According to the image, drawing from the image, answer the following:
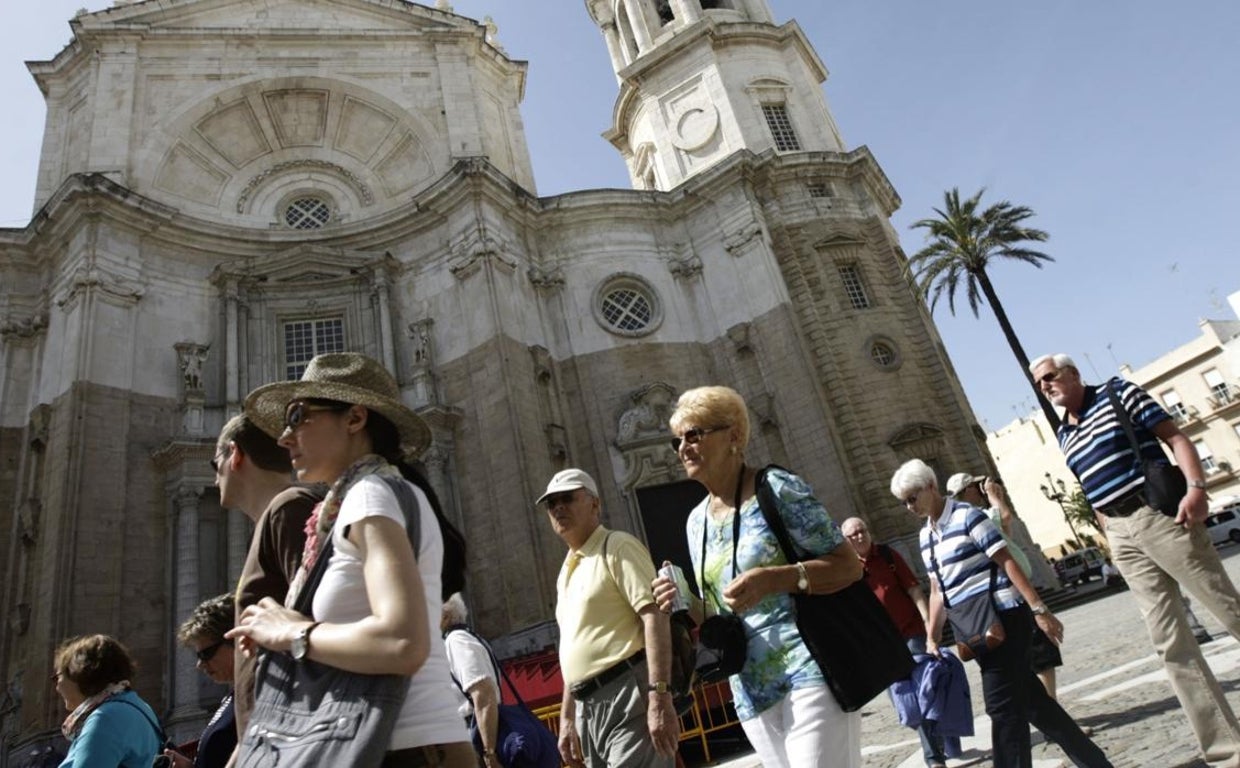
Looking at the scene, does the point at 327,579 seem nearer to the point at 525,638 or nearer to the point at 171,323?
the point at 525,638

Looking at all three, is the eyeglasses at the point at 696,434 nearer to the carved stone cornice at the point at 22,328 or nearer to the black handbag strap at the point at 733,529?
the black handbag strap at the point at 733,529

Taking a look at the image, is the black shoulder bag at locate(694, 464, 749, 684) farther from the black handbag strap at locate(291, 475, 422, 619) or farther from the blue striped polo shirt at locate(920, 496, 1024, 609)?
→ the blue striped polo shirt at locate(920, 496, 1024, 609)

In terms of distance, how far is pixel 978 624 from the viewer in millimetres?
3900

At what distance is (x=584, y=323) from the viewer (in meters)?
20.1

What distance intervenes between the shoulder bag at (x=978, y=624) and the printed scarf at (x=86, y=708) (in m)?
4.35

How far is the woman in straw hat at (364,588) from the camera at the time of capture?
5.71ft

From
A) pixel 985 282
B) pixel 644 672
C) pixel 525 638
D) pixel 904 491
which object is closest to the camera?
pixel 644 672

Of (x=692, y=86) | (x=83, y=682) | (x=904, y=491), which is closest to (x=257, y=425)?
(x=83, y=682)

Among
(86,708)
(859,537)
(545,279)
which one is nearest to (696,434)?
(86,708)

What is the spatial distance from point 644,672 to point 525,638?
11.7 meters

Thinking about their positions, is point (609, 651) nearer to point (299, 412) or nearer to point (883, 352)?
point (299, 412)

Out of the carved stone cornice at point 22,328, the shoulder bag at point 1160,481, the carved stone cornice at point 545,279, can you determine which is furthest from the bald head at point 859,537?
the carved stone cornice at point 22,328

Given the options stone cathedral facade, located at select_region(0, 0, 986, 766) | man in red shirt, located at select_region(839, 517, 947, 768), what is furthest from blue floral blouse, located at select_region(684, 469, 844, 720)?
stone cathedral facade, located at select_region(0, 0, 986, 766)

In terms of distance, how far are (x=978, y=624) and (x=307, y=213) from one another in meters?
21.7
